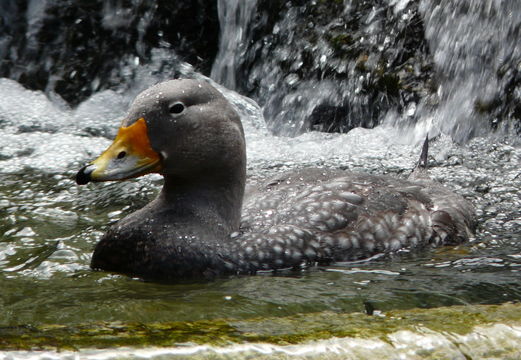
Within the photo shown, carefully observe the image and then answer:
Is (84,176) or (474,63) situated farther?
(474,63)

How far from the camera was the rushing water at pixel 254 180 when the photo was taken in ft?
13.7

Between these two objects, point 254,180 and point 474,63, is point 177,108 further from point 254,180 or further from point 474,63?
point 474,63

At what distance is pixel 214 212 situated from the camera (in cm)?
495

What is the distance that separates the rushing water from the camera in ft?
13.7

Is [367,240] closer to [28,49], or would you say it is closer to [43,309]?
[43,309]

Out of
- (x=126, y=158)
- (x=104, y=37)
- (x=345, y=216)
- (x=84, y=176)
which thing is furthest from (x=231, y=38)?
(x=84, y=176)

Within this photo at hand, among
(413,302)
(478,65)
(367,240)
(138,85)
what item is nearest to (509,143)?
(478,65)

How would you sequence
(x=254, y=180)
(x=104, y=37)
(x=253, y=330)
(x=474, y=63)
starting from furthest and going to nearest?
Result: (x=104, y=37), (x=474, y=63), (x=254, y=180), (x=253, y=330)

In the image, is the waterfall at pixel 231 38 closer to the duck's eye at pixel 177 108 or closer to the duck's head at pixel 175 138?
the duck's head at pixel 175 138

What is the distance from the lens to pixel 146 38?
9969mm

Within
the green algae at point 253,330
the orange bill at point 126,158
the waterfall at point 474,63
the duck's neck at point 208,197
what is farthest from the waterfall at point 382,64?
the green algae at point 253,330

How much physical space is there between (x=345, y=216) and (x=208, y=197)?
0.80 m

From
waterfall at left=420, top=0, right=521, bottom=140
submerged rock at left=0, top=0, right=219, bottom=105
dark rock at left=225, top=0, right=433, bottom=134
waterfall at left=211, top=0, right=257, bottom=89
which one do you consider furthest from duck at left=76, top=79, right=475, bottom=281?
submerged rock at left=0, top=0, right=219, bottom=105

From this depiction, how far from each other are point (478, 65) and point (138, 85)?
11.9 ft
